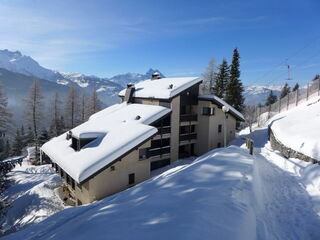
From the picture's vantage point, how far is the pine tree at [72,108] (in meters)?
40.3

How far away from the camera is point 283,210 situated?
21.9ft

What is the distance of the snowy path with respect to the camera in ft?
17.8

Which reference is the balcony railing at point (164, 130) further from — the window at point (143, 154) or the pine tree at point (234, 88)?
the pine tree at point (234, 88)

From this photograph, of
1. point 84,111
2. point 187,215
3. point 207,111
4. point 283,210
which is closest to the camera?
point 187,215

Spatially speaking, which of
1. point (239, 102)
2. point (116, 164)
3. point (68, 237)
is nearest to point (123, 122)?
point (116, 164)

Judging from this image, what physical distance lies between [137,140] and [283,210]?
1063cm

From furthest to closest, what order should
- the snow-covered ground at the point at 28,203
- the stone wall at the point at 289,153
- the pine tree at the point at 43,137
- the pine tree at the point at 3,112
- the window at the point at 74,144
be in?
the pine tree at the point at 43,137, the pine tree at the point at 3,112, the window at the point at 74,144, the snow-covered ground at the point at 28,203, the stone wall at the point at 289,153

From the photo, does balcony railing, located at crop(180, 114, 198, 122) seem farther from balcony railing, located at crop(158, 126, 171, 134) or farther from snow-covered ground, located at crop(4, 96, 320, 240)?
snow-covered ground, located at crop(4, 96, 320, 240)

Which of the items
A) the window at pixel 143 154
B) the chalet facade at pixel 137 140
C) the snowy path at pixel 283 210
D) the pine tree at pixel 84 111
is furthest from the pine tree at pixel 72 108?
the snowy path at pixel 283 210

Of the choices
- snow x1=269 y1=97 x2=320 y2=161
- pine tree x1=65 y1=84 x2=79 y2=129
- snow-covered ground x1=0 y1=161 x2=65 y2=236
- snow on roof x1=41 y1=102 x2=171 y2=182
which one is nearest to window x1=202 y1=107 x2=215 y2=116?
snow on roof x1=41 y1=102 x2=171 y2=182

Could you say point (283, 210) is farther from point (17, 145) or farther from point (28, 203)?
point (17, 145)

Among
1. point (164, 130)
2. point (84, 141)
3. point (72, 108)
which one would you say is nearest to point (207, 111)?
point (164, 130)

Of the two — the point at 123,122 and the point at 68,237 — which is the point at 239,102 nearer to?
the point at 123,122

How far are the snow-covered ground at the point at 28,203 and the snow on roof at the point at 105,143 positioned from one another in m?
3.20
